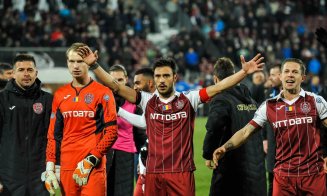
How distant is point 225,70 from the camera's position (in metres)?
7.55

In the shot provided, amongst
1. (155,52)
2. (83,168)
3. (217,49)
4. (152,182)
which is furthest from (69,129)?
(217,49)

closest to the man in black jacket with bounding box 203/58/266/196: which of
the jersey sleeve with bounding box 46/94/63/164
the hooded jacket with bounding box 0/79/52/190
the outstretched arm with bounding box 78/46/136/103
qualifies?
the outstretched arm with bounding box 78/46/136/103

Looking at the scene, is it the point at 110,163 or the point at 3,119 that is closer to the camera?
the point at 3,119

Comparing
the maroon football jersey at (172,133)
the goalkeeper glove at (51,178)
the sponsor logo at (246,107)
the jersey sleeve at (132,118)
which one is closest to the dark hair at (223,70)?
the sponsor logo at (246,107)

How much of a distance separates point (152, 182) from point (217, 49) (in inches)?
932

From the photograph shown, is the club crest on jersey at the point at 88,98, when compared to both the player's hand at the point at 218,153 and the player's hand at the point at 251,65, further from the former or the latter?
the player's hand at the point at 251,65

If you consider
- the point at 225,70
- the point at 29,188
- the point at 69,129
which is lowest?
the point at 29,188

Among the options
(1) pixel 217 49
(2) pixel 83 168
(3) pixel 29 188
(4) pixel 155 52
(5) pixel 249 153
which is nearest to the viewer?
(2) pixel 83 168

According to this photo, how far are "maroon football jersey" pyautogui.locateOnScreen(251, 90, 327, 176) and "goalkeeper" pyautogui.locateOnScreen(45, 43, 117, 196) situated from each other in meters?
1.65

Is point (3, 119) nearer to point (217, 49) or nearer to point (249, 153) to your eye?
point (249, 153)

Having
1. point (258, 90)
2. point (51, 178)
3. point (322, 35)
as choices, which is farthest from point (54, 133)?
point (258, 90)

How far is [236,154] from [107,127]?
1708mm

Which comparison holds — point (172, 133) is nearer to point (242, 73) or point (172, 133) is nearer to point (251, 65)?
point (242, 73)

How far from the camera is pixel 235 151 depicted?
771 centimetres
